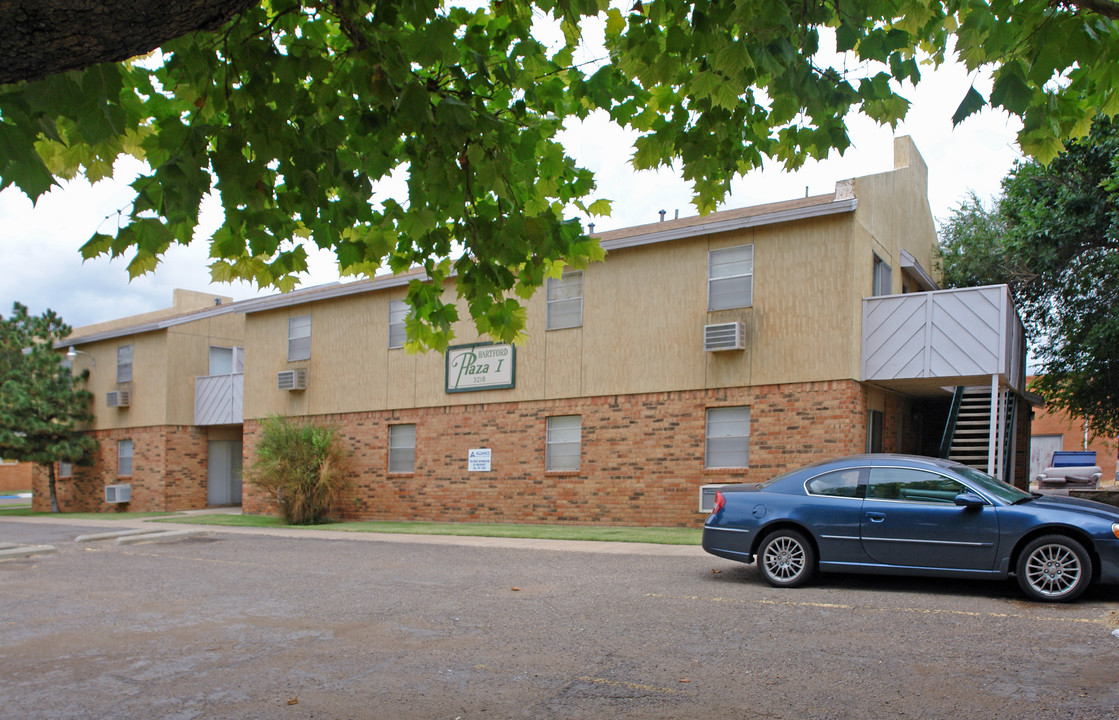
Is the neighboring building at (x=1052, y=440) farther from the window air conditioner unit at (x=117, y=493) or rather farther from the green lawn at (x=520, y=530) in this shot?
the window air conditioner unit at (x=117, y=493)

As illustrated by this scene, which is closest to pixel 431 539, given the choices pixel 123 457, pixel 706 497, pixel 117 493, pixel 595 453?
pixel 595 453

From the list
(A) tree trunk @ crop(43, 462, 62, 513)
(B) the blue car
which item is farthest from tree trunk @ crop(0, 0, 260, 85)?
(A) tree trunk @ crop(43, 462, 62, 513)

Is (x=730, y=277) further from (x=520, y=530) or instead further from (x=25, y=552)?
(x=25, y=552)

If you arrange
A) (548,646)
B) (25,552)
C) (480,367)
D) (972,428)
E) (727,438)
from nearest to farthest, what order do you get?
(548,646) → (25,552) → (727,438) → (480,367) → (972,428)

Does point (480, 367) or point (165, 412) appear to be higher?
point (480, 367)

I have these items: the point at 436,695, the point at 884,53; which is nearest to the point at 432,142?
the point at 884,53

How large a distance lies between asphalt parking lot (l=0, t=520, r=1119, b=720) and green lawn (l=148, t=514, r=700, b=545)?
3529 millimetres

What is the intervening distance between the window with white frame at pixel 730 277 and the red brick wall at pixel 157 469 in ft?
62.3

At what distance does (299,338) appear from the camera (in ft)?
79.2

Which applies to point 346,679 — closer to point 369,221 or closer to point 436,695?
point 436,695

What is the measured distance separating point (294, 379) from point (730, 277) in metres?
12.6

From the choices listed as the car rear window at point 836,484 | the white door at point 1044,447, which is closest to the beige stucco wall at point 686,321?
the car rear window at point 836,484

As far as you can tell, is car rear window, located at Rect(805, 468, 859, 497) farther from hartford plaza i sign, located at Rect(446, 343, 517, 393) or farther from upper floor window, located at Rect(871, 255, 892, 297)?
hartford plaza i sign, located at Rect(446, 343, 517, 393)

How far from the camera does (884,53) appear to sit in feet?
16.3
